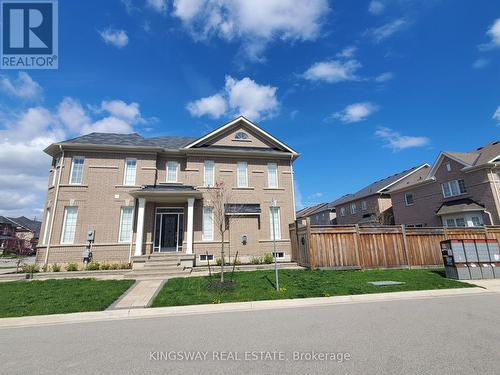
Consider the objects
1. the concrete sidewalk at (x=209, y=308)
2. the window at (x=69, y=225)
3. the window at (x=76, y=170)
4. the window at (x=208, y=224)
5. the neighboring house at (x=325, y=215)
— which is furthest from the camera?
the neighboring house at (x=325, y=215)

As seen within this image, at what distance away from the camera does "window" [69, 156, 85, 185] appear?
1567 centimetres

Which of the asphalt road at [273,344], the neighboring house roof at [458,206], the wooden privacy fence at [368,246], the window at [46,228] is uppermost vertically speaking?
the neighboring house roof at [458,206]

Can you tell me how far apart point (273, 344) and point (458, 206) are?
25641 millimetres

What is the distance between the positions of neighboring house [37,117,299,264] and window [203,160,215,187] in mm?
68

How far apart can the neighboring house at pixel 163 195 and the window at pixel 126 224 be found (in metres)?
0.06

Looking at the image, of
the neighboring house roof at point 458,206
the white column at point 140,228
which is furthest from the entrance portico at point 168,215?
the neighboring house roof at point 458,206

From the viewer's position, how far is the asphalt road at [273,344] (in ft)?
12.1

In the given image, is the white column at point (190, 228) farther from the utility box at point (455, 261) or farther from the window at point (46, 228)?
the utility box at point (455, 261)

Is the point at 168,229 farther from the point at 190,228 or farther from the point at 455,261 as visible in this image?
the point at 455,261

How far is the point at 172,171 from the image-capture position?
1725 cm

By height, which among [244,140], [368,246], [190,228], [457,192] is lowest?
[368,246]

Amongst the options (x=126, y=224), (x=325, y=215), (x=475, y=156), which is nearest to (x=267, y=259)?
(x=126, y=224)

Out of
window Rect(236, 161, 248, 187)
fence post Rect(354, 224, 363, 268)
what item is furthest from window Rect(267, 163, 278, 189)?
fence post Rect(354, 224, 363, 268)

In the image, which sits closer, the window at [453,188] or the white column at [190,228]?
the white column at [190,228]
